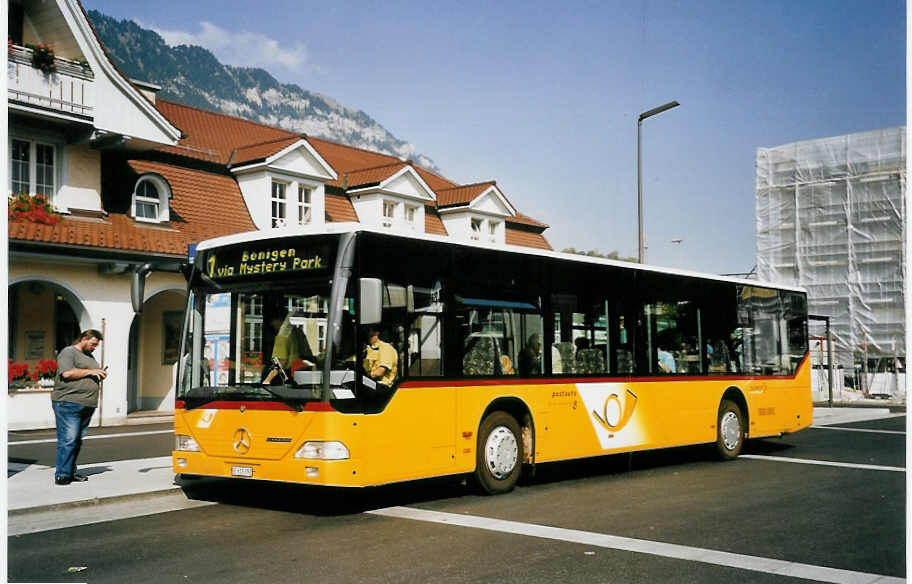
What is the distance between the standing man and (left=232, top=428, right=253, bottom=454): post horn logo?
2.55m

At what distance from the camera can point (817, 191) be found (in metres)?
33.0

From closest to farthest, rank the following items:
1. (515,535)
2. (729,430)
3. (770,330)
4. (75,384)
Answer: (515,535) < (75,384) < (729,430) < (770,330)

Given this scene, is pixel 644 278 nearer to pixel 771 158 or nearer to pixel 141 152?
pixel 141 152

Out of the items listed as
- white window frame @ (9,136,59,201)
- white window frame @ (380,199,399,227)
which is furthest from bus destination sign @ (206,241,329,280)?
white window frame @ (380,199,399,227)

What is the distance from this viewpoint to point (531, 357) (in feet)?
38.0

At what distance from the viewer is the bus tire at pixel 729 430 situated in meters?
15.0

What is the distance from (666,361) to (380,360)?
237 inches

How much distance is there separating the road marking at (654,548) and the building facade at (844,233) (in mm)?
24404

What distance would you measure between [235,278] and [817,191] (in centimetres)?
2771

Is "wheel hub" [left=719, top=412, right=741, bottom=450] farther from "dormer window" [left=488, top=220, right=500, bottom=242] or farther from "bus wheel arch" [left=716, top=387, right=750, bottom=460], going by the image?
"dormer window" [left=488, top=220, right=500, bottom=242]

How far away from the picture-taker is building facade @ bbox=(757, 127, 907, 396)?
30859 mm

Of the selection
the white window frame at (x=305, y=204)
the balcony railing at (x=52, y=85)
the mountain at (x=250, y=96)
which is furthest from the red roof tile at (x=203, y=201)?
the mountain at (x=250, y=96)

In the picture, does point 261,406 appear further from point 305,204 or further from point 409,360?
point 305,204

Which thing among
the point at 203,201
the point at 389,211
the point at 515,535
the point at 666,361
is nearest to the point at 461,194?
the point at 389,211
